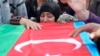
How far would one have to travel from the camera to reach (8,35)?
1740mm

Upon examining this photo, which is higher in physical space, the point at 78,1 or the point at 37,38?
the point at 78,1

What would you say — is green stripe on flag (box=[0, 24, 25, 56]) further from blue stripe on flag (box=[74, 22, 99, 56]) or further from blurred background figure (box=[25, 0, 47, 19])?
blurred background figure (box=[25, 0, 47, 19])

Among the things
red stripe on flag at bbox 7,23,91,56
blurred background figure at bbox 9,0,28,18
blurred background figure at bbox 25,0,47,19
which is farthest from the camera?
blurred background figure at bbox 25,0,47,19

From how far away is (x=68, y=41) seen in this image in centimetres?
153

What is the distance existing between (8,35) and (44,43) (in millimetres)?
315

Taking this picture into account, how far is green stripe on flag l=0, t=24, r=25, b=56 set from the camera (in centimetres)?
149

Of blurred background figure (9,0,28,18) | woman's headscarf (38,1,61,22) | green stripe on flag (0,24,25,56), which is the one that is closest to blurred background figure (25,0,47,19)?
woman's headscarf (38,1,61,22)

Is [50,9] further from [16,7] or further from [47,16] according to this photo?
[16,7]

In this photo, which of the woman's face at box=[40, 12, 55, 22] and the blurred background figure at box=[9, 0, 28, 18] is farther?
the woman's face at box=[40, 12, 55, 22]

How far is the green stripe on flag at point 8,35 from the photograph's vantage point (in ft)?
4.89

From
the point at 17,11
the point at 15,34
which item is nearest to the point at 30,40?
the point at 15,34

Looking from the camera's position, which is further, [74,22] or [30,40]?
[74,22]

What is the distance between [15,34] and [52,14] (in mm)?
841

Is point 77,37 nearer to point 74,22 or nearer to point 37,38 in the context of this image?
point 37,38
